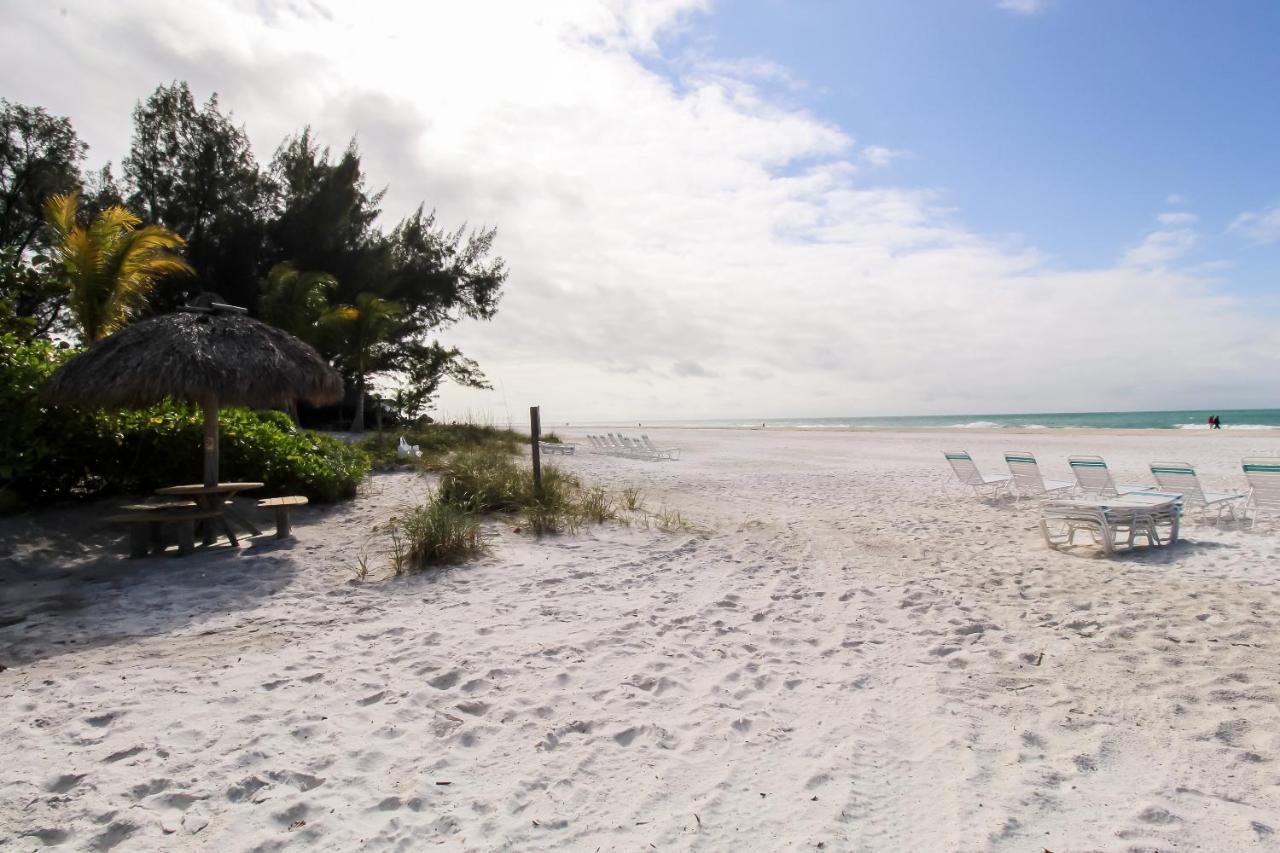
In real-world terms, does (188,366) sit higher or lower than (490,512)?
higher

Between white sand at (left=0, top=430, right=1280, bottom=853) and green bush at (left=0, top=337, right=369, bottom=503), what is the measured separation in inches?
34.3

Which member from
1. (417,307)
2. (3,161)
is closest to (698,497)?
(417,307)

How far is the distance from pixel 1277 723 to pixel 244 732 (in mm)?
4453

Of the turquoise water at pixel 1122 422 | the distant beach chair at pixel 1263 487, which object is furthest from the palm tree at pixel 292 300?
the turquoise water at pixel 1122 422

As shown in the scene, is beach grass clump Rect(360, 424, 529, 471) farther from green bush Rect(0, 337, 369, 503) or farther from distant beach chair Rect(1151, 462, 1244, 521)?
distant beach chair Rect(1151, 462, 1244, 521)

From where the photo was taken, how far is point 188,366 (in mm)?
5996

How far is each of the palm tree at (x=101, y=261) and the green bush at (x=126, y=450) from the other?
98.5 inches

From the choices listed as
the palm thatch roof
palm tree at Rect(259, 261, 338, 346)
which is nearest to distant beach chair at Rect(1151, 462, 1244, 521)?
the palm thatch roof

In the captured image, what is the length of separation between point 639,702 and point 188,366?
502cm

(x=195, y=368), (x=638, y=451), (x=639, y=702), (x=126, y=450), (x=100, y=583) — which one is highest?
(x=195, y=368)

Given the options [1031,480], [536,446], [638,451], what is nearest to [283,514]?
[536,446]

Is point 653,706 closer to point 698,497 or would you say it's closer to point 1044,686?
point 1044,686

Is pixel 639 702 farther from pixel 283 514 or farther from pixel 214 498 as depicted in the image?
pixel 214 498

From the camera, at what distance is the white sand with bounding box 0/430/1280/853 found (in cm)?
242
